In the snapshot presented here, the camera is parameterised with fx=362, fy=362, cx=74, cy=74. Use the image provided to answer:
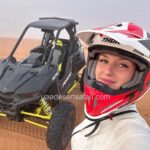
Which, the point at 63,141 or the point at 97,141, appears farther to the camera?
the point at 63,141

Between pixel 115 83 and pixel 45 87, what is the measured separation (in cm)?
192

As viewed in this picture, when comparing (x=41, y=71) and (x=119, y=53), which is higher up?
(x=119, y=53)

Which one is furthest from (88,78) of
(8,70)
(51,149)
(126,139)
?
(8,70)

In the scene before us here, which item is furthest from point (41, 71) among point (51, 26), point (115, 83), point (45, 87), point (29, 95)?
point (115, 83)

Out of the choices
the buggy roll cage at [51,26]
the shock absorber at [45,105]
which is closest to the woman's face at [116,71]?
the shock absorber at [45,105]

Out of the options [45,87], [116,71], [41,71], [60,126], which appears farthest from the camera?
[41,71]

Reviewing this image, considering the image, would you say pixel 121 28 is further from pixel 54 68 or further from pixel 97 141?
pixel 54 68

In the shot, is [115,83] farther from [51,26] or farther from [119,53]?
[51,26]

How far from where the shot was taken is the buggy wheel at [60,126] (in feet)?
10.00

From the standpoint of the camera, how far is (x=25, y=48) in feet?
23.4

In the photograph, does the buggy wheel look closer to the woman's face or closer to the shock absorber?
the shock absorber

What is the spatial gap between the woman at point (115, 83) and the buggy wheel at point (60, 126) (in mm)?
1526

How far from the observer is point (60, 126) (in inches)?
121

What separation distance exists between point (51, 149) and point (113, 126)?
1.77 metres
